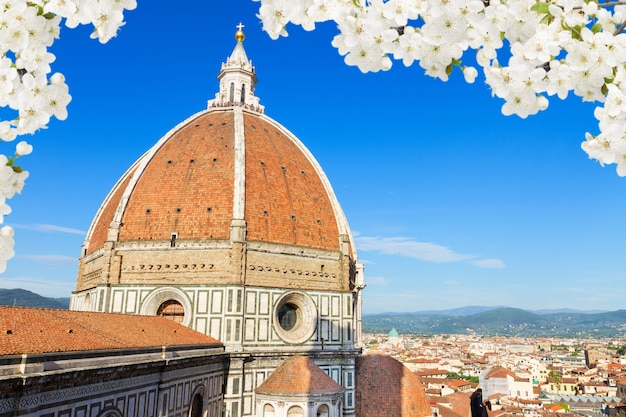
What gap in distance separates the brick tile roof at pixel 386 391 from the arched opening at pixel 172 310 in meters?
8.77

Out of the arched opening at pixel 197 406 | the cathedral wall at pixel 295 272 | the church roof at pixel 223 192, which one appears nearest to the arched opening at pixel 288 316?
the cathedral wall at pixel 295 272

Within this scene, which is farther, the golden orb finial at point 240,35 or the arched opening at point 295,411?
the golden orb finial at point 240,35

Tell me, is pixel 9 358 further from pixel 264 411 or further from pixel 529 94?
pixel 264 411

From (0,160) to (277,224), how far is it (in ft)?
67.7

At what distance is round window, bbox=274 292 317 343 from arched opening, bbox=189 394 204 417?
4.86m

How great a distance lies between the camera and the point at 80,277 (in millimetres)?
25234

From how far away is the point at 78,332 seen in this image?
1354cm

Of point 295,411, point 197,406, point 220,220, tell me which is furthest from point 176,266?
point 295,411

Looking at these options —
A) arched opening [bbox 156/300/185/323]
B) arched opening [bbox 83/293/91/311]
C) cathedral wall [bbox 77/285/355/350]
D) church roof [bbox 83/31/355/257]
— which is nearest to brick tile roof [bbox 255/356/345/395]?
cathedral wall [bbox 77/285/355/350]

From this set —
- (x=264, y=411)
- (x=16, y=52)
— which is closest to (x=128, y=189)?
(x=264, y=411)

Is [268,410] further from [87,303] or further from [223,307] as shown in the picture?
[87,303]

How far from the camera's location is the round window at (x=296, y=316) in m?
22.4

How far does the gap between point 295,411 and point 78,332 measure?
8.91 metres

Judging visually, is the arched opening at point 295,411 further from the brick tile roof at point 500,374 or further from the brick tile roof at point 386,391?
the brick tile roof at point 500,374
